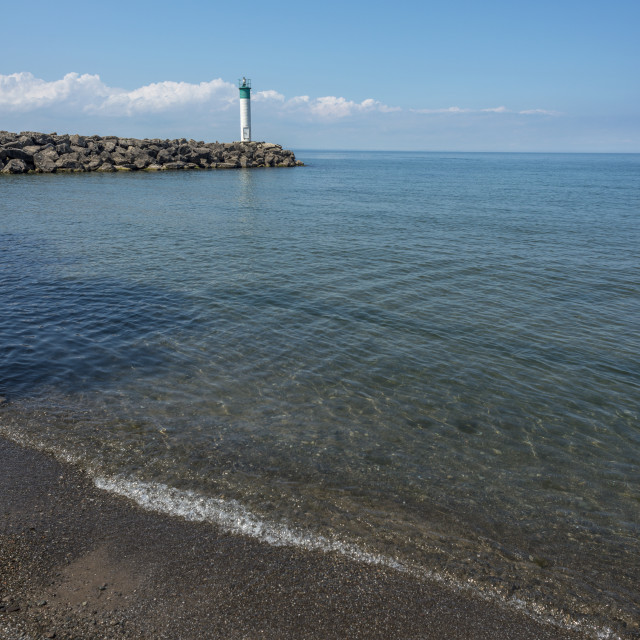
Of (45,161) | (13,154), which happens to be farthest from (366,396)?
(13,154)

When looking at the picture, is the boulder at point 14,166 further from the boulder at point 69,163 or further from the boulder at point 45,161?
the boulder at point 69,163

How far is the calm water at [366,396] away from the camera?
8070mm

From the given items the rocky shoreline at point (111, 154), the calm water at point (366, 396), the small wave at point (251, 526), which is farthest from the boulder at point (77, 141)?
the small wave at point (251, 526)

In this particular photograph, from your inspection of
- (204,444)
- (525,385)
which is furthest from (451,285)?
(204,444)

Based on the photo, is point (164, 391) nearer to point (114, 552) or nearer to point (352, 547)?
point (114, 552)

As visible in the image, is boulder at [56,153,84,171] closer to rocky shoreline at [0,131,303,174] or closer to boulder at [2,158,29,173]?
rocky shoreline at [0,131,303,174]

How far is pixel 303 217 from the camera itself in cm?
4306

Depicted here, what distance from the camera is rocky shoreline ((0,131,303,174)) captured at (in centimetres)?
7725

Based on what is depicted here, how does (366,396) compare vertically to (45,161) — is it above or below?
below

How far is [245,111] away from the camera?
116938 mm

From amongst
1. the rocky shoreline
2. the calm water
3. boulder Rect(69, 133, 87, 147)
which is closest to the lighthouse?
the rocky shoreline

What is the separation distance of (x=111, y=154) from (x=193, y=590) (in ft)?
316

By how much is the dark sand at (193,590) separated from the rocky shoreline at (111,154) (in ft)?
277

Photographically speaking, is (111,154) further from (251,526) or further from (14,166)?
(251,526)
